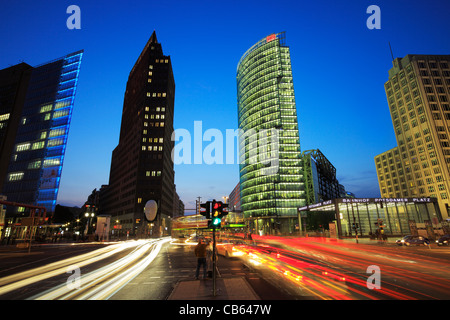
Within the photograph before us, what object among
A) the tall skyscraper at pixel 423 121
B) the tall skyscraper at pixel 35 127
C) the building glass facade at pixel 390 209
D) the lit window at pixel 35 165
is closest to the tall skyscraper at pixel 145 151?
the tall skyscraper at pixel 35 127

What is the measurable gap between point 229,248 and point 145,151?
82661 mm

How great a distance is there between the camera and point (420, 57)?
99.8 meters

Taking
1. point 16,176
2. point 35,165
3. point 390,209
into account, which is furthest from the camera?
point 16,176

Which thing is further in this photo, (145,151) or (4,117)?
(145,151)

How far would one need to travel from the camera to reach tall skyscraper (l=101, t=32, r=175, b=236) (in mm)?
91750

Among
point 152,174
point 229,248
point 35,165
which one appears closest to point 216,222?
point 229,248

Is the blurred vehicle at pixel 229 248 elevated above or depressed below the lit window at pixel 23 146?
below

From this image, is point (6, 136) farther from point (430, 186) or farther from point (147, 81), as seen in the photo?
point (430, 186)

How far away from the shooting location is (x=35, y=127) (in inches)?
3834

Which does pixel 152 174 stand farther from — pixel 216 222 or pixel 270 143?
pixel 216 222

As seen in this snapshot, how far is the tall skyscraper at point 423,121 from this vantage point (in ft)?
291

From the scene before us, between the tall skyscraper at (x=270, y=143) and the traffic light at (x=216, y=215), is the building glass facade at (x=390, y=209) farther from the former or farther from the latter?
the traffic light at (x=216, y=215)

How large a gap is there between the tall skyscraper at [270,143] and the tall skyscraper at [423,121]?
156 feet
